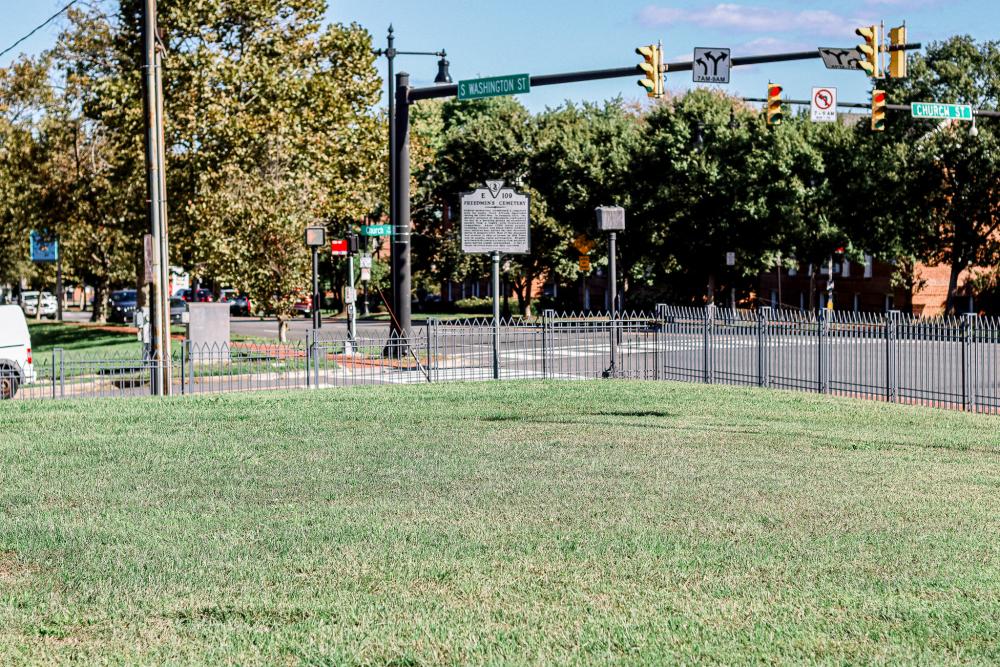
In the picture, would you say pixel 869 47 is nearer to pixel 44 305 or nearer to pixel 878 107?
pixel 878 107

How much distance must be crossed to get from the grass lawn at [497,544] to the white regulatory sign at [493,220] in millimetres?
11313

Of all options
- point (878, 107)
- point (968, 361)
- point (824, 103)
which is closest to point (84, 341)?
point (824, 103)

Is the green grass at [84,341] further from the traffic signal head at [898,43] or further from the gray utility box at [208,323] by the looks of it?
the traffic signal head at [898,43]

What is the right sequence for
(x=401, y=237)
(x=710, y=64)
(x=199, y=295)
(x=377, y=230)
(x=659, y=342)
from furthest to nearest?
(x=199, y=295) → (x=377, y=230) → (x=401, y=237) → (x=659, y=342) → (x=710, y=64)

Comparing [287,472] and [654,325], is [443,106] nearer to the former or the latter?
[654,325]

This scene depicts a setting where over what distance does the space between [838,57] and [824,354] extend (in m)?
5.24

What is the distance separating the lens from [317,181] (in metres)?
34.4

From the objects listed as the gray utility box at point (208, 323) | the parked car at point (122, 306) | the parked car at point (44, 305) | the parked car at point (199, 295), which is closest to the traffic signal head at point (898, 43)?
the gray utility box at point (208, 323)

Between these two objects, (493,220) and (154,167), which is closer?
(154,167)

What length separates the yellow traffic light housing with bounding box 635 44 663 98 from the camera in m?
20.1

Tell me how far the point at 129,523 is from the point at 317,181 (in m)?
27.1

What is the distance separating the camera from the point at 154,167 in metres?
18.7

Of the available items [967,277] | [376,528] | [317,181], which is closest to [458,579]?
[376,528]

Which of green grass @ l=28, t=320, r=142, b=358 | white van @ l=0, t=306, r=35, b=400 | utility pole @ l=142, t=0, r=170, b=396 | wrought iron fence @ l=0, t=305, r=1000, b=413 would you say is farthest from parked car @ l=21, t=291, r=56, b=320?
utility pole @ l=142, t=0, r=170, b=396
